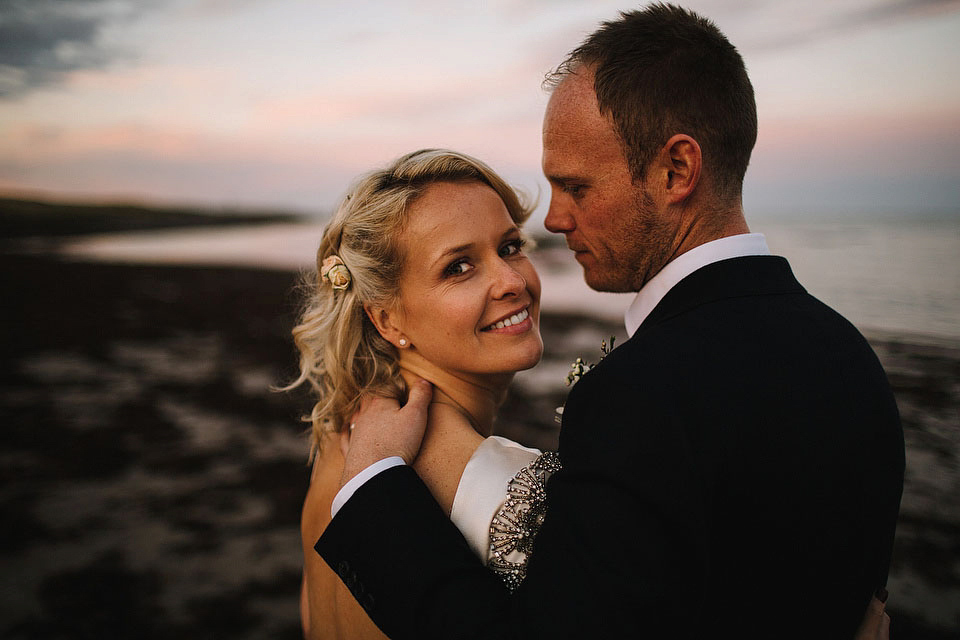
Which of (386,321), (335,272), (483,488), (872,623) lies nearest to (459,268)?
(386,321)

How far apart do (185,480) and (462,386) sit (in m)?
4.82

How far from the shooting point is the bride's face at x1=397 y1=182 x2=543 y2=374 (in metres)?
2.51

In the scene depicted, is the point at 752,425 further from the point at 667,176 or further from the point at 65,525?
the point at 65,525

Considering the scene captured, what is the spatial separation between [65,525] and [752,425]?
19.6 feet

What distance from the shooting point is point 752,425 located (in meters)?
1.38

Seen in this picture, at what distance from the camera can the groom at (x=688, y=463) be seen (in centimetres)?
133

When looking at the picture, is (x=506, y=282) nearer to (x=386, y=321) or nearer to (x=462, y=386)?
(x=462, y=386)

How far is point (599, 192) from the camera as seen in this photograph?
2051 millimetres

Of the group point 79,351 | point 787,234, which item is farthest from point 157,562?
point 787,234

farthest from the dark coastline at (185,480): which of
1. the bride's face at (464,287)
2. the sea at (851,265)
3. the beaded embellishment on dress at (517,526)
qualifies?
the bride's face at (464,287)

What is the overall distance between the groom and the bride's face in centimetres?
70

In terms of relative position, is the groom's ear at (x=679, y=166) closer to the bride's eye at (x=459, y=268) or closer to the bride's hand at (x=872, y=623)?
the bride's eye at (x=459, y=268)

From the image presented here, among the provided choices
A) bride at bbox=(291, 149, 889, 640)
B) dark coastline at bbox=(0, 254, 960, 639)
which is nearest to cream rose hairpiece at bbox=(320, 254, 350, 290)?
bride at bbox=(291, 149, 889, 640)

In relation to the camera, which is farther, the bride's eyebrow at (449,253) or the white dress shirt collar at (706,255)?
the bride's eyebrow at (449,253)
